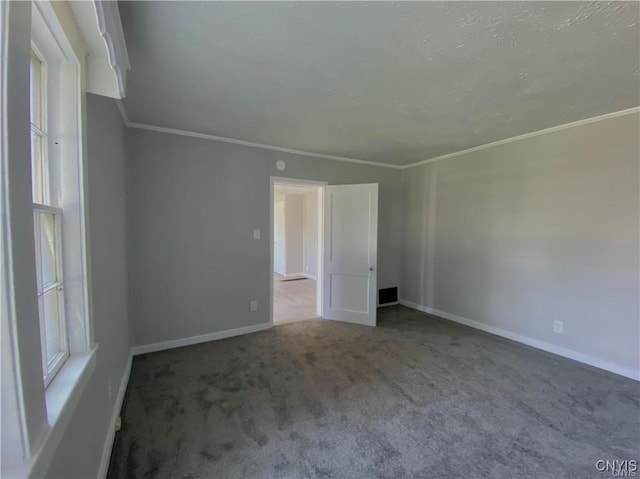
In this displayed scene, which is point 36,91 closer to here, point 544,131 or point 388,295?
point 544,131

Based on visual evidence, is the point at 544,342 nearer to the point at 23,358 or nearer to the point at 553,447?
the point at 553,447

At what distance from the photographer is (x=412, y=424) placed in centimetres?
206

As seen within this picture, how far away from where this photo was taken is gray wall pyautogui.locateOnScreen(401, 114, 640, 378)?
2.71 meters

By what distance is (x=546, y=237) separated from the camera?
3.22 meters

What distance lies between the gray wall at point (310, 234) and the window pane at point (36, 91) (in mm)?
6084

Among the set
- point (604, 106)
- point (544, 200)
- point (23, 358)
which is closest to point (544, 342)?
point (544, 200)

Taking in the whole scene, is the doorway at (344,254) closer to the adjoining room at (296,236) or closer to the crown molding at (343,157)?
the crown molding at (343,157)

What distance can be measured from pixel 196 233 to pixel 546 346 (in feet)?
13.4

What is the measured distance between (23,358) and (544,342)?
417 centimetres

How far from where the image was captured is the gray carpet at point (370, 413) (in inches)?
68.0

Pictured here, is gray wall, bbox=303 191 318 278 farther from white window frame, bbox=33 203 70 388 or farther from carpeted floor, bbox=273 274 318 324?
white window frame, bbox=33 203 70 388

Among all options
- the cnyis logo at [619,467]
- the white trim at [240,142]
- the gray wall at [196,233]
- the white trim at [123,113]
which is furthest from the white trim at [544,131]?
the white trim at [123,113]

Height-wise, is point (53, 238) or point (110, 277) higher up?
point (53, 238)

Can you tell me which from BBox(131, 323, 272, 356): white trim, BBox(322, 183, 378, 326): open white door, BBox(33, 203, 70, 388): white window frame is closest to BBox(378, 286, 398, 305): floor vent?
BBox(322, 183, 378, 326): open white door
